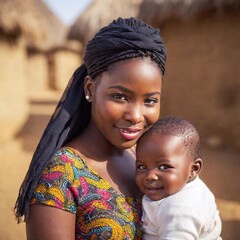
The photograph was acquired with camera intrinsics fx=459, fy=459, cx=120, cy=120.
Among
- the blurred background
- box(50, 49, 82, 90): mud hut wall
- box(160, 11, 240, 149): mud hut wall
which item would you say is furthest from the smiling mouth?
box(50, 49, 82, 90): mud hut wall

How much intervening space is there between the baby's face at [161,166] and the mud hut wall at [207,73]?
6017 millimetres

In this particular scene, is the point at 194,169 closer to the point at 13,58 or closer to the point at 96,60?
the point at 96,60

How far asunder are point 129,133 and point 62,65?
16874 millimetres

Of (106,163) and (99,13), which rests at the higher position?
(99,13)

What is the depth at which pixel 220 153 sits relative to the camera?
7895mm

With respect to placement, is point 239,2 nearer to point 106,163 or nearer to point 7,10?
point 7,10

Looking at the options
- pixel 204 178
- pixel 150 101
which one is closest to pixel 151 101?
pixel 150 101

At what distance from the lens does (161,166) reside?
1.89 meters

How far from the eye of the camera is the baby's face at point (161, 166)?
185 centimetres

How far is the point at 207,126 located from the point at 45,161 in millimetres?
6620

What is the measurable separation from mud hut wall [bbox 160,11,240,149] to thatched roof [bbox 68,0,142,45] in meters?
1.80

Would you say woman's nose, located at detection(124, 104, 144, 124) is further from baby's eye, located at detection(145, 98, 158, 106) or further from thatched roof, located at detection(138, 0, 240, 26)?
thatched roof, located at detection(138, 0, 240, 26)

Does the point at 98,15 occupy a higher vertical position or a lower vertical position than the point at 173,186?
higher

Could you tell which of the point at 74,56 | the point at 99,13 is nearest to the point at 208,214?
the point at 99,13
